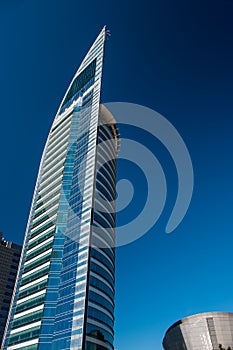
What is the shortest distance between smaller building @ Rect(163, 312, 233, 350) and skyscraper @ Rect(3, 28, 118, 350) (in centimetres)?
3130

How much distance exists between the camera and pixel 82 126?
11000 centimetres

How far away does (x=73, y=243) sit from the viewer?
3243 inches

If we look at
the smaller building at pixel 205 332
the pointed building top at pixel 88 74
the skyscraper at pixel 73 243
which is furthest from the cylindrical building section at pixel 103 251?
the smaller building at pixel 205 332

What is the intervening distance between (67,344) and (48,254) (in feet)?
86.4

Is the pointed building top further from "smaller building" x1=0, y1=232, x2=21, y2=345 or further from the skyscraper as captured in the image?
"smaller building" x1=0, y1=232, x2=21, y2=345

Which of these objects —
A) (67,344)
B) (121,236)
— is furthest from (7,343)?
(121,236)

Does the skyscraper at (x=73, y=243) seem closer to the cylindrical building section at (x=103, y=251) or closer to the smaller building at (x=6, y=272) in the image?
the cylindrical building section at (x=103, y=251)

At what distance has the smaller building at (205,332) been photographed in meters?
95.5

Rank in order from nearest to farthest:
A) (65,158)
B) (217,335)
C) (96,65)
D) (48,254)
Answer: (48,254)
(217,335)
(65,158)
(96,65)

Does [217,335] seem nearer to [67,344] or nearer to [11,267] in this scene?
[67,344]

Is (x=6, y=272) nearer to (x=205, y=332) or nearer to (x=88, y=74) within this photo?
(x=88, y=74)

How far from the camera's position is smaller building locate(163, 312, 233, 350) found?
95500 mm

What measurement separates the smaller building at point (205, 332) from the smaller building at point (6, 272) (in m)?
96.0

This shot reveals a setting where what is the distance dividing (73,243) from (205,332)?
50842 mm
